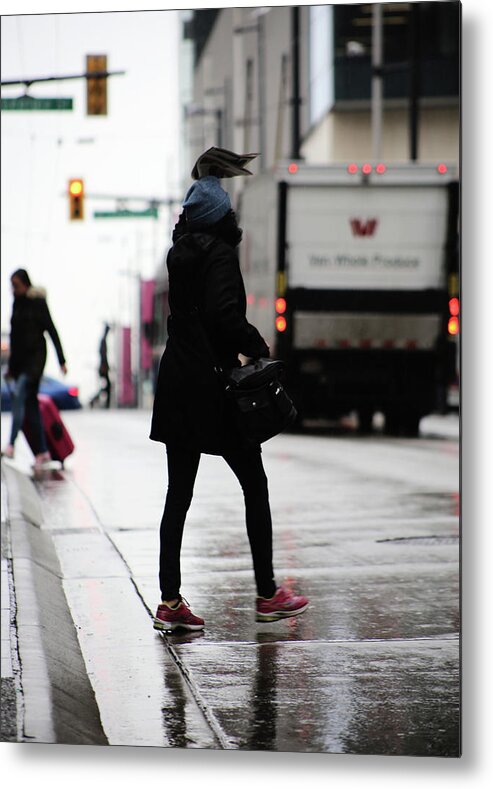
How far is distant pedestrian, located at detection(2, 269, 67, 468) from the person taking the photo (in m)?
5.45

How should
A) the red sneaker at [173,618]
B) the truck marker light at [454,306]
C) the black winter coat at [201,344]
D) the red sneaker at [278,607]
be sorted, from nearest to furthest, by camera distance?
the black winter coat at [201,344] → the truck marker light at [454,306] → the red sneaker at [173,618] → the red sneaker at [278,607]

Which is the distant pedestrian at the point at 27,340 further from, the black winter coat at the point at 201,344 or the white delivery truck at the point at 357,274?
the white delivery truck at the point at 357,274

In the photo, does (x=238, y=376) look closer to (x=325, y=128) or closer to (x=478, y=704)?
(x=478, y=704)

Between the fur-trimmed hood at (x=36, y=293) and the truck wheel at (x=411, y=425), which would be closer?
the fur-trimmed hood at (x=36, y=293)

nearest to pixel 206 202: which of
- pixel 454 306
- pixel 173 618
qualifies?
pixel 173 618

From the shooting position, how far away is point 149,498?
29.0 ft

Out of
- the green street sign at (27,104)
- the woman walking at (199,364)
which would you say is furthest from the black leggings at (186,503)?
the green street sign at (27,104)

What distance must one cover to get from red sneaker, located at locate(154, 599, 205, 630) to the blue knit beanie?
1.37m

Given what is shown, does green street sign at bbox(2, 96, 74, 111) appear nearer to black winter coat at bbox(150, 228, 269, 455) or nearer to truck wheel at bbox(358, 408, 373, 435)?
black winter coat at bbox(150, 228, 269, 455)

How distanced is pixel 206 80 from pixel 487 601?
3715 mm

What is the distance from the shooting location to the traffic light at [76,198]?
5961 mm

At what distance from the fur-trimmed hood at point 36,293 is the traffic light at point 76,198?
17.3 inches

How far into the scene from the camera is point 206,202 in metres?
5.02

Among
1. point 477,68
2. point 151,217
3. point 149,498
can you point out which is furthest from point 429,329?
point 477,68
